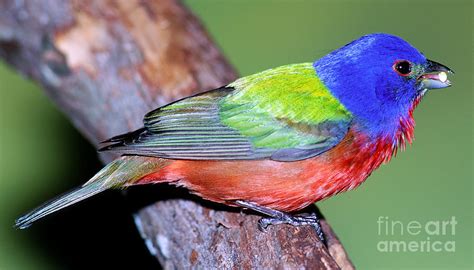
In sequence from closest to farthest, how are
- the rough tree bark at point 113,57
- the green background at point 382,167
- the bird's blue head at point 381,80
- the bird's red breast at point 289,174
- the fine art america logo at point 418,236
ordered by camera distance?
the bird's red breast at point 289,174, the bird's blue head at point 381,80, the rough tree bark at point 113,57, the fine art america logo at point 418,236, the green background at point 382,167

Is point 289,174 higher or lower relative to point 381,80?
lower

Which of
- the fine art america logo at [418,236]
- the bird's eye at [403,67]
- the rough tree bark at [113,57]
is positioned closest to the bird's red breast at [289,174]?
the bird's eye at [403,67]

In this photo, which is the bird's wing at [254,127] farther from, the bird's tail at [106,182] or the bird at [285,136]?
the bird's tail at [106,182]

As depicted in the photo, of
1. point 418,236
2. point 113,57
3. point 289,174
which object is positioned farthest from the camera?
point 418,236

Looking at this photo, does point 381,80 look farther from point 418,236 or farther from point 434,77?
point 418,236

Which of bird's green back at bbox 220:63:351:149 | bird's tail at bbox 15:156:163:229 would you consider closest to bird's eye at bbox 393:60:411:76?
bird's green back at bbox 220:63:351:149

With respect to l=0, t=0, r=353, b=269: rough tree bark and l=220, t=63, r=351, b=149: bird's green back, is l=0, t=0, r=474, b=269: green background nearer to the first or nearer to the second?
l=0, t=0, r=353, b=269: rough tree bark

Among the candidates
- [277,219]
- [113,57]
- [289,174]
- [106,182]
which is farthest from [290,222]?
[113,57]
